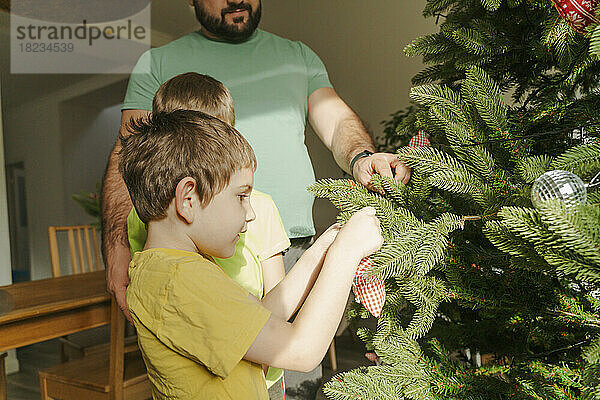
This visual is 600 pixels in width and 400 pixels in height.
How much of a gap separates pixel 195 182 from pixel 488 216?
44 centimetres

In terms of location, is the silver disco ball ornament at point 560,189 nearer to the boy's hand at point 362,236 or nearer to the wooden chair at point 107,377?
the boy's hand at point 362,236

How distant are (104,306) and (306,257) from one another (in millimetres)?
1472

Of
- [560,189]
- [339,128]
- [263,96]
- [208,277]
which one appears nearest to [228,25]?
[263,96]

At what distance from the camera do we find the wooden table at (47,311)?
1.66 m

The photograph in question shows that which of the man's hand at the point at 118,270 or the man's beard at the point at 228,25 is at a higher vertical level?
the man's beard at the point at 228,25

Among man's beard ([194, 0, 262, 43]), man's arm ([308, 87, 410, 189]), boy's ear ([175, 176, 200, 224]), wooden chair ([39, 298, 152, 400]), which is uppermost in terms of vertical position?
man's beard ([194, 0, 262, 43])

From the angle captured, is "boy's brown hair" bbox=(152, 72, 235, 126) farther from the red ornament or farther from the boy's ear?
the red ornament

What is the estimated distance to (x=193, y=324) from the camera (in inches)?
26.3

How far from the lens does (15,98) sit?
4867 millimetres

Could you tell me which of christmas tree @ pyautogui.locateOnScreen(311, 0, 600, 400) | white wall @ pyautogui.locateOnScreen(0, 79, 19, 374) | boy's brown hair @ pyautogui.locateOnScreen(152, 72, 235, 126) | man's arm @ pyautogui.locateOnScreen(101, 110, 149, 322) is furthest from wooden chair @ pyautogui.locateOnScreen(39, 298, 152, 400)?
white wall @ pyautogui.locateOnScreen(0, 79, 19, 374)

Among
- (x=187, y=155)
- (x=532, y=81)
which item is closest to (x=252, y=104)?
(x=187, y=155)

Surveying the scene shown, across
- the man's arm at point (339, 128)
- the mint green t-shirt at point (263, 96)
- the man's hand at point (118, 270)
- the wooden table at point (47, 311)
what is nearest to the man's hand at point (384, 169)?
the man's arm at point (339, 128)

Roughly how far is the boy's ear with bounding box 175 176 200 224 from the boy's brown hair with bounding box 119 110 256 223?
0.4 inches

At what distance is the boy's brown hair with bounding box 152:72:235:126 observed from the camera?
104 centimetres
